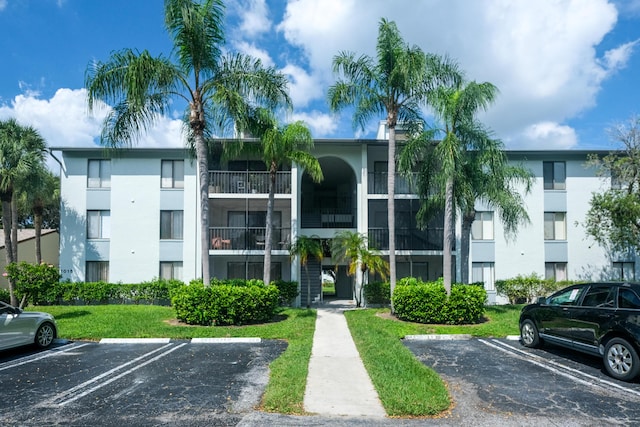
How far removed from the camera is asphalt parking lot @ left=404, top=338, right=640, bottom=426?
5.61m

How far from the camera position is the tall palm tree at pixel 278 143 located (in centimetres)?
1538

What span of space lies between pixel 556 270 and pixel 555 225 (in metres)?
2.36

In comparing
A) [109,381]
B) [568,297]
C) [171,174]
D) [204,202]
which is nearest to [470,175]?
[568,297]

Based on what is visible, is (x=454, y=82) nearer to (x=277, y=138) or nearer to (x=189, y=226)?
(x=277, y=138)

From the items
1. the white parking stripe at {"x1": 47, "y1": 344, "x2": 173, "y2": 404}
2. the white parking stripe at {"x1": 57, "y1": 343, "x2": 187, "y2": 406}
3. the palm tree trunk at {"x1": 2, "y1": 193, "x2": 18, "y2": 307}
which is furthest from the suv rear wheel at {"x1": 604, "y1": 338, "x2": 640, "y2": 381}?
the palm tree trunk at {"x1": 2, "y1": 193, "x2": 18, "y2": 307}

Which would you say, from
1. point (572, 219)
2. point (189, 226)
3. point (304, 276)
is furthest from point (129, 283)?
point (572, 219)

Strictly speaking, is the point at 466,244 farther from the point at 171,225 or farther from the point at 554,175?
the point at 171,225

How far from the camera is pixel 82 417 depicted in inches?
219

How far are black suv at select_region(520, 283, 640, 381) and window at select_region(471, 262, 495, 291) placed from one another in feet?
37.6

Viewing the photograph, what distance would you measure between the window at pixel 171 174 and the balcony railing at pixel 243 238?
338cm

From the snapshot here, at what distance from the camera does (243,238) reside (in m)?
20.1

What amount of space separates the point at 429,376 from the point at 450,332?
18.0 feet

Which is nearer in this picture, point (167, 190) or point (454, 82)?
point (454, 82)

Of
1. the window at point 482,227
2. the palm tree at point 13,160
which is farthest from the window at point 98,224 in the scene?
the window at point 482,227
